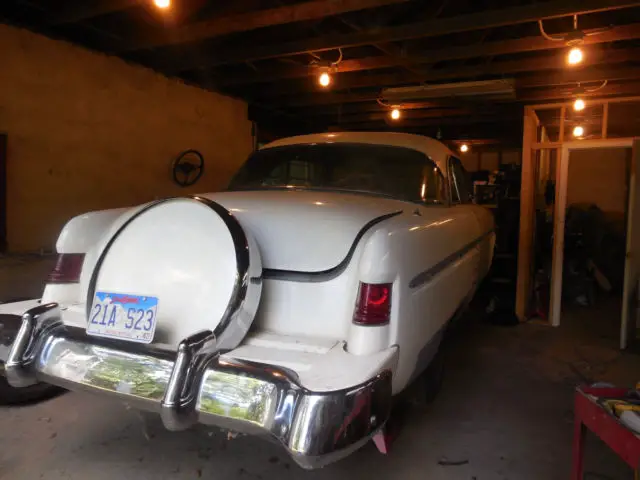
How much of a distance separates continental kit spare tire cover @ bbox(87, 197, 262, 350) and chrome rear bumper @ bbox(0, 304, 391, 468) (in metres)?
0.12

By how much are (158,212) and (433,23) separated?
2.91 m

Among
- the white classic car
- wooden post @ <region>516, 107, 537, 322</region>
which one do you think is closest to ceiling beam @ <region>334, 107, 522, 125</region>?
wooden post @ <region>516, 107, 537, 322</region>

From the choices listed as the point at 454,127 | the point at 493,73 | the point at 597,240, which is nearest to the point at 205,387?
the point at 493,73

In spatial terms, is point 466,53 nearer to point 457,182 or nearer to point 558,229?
point 457,182

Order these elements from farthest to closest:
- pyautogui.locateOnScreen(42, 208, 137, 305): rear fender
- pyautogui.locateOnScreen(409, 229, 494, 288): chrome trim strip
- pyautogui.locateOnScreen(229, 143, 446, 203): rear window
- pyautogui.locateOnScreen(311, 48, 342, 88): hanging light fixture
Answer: pyautogui.locateOnScreen(311, 48, 342, 88): hanging light fixture < pyautogui.locateOnScreen(229, 143, 446, 203): rear window < pyautogui.locateOnScreen(42, 208, 137, 305): rear fender < pyautogui.locateOnScreen(409, 229, 494, 288): chrome trim strip

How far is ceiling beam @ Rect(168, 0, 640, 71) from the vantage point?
336 cm

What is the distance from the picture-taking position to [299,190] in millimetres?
2936

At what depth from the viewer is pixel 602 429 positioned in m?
1.83

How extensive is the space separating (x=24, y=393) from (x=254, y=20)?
3.25 metres

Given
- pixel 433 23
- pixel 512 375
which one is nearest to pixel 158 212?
pixel 433 23

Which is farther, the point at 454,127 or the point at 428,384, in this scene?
the point at 454,127

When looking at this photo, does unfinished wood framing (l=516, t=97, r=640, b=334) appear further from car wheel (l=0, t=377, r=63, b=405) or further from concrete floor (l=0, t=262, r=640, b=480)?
car wheel (l=0, t=377, r=63, b=405)

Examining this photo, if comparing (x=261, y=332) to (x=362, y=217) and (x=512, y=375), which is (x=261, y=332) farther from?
(x=512, y=375)

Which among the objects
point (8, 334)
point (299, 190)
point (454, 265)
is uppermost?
point (299, 190)
